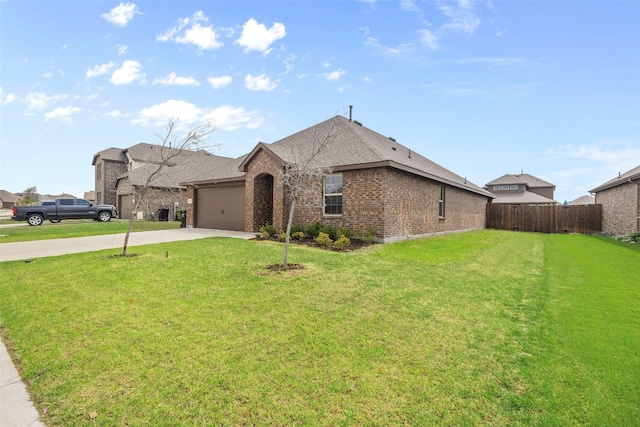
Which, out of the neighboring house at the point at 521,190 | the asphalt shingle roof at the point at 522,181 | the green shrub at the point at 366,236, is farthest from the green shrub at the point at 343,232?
the asphalt shingle roof at the point at 522,181

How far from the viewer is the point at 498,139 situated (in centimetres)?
2005

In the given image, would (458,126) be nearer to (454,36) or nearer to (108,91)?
(454,36)

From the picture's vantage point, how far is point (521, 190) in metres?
40.5

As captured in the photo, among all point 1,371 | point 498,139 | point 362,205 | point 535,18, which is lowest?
point 1,371

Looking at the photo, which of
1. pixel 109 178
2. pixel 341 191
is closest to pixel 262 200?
pixel 341 191

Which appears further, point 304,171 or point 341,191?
point 341,191

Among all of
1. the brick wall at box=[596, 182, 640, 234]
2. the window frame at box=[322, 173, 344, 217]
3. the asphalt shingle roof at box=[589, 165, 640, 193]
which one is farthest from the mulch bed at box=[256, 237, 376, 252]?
the brick wall at box=[596, 182, 640, 234]

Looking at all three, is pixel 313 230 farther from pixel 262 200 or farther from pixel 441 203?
pixel 441 203

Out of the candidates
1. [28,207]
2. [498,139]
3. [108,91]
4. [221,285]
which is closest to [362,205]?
[221,285]

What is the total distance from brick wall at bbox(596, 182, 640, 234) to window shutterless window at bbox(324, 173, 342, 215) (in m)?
16.1

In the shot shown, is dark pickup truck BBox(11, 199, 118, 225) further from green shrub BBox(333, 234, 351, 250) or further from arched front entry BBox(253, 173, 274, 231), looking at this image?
green shrub BBox(333, 234, 351, 250)

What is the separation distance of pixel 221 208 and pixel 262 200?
3.56 m

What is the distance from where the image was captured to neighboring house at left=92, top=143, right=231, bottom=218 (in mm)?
26625

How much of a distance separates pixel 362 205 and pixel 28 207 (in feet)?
70.9
